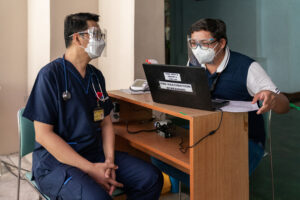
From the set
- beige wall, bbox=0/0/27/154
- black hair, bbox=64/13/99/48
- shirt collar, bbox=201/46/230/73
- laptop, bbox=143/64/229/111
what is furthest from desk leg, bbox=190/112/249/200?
beige wall, bbox=0/0/27/154

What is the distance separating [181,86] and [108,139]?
1.84 ft

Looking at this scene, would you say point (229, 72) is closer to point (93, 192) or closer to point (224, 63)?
point (224, 63)

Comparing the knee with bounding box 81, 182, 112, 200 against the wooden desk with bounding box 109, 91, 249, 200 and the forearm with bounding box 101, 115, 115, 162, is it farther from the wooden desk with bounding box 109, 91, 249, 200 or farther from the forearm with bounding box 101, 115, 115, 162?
the wooden desk with bounding box 109, 91, 249, 200

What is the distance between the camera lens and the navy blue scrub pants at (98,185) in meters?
1.42

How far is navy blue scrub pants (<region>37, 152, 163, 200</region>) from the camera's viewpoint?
142 cm

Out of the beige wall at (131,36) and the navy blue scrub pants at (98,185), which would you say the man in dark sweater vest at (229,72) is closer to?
the navy blue scrub pants at (98,185)

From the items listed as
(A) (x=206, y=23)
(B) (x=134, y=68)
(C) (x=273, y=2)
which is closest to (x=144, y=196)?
(A) (x=206, y=23)

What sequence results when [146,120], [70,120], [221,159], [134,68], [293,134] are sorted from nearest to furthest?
[221,159]
[70,120]
[146,120]
[134,68]
[293,134]

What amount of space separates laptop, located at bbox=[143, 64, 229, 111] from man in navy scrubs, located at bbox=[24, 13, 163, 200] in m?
0.35

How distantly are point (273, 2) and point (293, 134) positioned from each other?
10.6ft

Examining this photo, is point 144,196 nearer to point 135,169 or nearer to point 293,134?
point 135,169

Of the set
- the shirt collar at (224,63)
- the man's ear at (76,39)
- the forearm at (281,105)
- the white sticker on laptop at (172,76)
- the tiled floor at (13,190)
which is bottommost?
the tiled floor at (13,190)

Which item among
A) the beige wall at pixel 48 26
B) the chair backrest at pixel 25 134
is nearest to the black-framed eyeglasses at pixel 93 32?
the chair backrest at pixel 25 134

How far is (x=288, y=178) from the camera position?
2.81m
